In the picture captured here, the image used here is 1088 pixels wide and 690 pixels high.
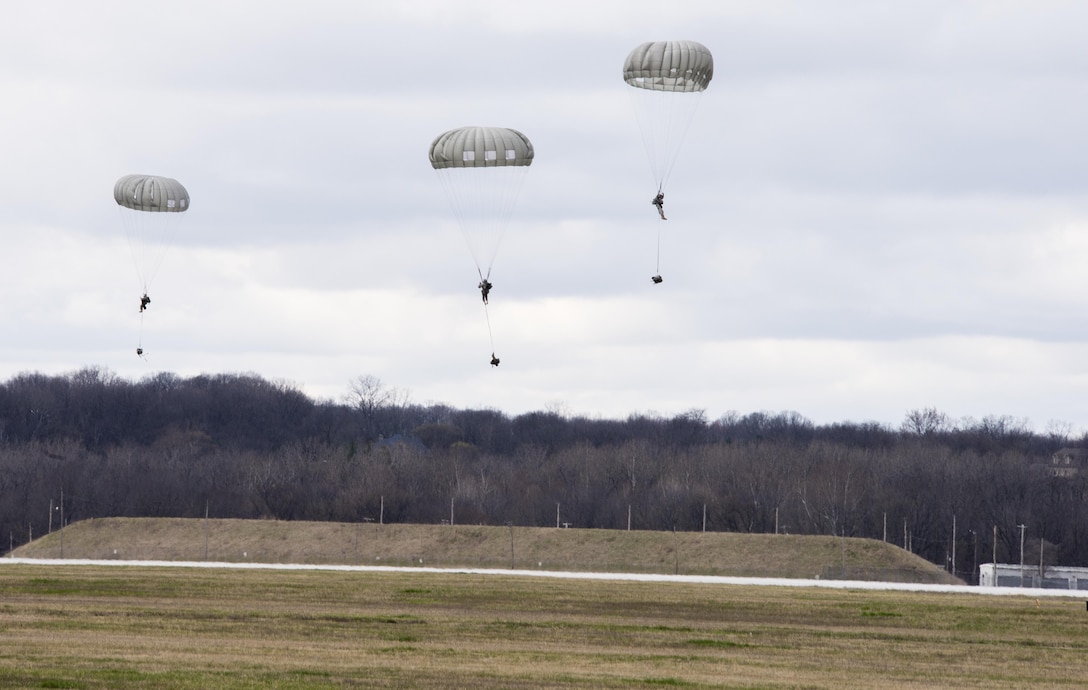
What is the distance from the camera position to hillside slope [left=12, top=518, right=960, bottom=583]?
6334 cm

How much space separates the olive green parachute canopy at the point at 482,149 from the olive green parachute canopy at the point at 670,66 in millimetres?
3433

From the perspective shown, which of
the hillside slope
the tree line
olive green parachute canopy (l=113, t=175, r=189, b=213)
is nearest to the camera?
olive green parachute canopy (l=113, t=175, r=189, b=213)

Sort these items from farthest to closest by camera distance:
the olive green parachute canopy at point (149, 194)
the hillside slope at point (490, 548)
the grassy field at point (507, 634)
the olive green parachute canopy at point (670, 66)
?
the hillside slope at point (490, 548) < the olive green parachute canopy at point (149, 194) < the olive green parachute canopy at point (670, 66) < the grassy field at point (507, 634)

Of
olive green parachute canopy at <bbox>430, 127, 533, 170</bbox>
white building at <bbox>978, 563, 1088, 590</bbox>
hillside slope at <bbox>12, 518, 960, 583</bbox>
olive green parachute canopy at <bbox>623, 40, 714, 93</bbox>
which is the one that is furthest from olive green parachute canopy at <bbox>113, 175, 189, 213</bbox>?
white building at <bbox>978, 563, 1088, 590</bbox>

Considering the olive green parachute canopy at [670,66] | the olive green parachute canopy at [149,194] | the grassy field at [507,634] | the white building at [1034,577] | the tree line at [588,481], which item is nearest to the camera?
the grassy field at [507,634]

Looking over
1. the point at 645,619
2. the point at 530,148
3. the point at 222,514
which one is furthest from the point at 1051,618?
the point at 222,514

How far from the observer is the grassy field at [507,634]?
23156 millimetres

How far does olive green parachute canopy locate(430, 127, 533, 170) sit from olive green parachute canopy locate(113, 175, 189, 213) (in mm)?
11722

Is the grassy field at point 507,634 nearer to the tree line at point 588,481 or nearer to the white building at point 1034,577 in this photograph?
the white building at point 1034,577

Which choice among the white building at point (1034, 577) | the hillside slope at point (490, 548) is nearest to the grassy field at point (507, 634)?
the hillside slope at point (490, 548)

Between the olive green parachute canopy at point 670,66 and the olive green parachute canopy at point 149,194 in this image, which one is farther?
the olive green parachute canopy at point 149,194

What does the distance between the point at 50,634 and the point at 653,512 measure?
7580 cm

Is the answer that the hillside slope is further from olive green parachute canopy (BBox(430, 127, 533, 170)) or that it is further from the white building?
olive green parachute canopy (BBox(430, 127, 533, 170))

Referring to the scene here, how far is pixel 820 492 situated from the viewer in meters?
101
